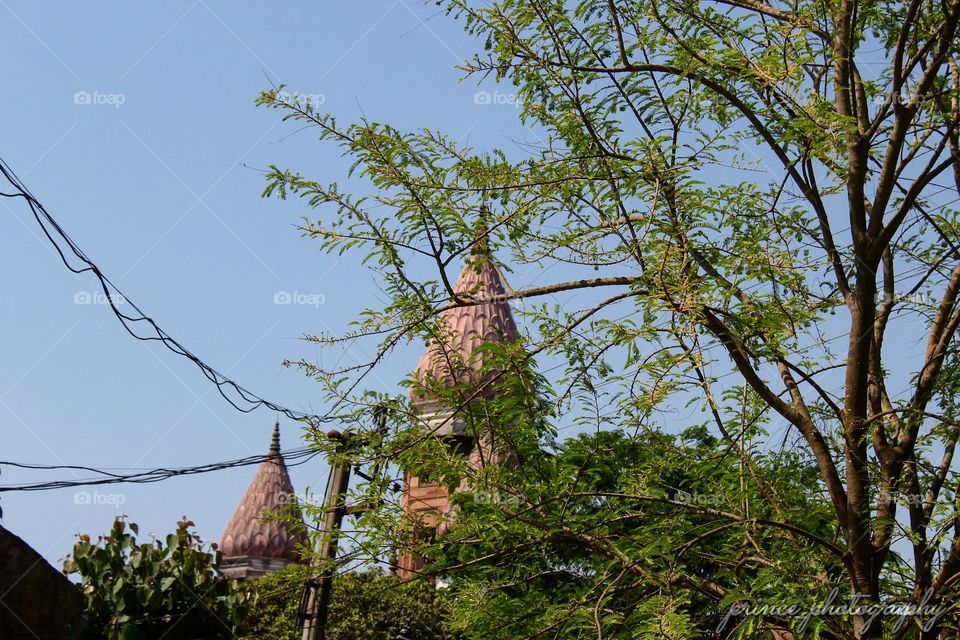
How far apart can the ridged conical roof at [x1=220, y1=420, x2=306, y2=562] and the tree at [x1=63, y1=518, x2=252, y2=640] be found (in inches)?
246

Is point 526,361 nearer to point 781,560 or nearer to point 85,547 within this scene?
point 781,560

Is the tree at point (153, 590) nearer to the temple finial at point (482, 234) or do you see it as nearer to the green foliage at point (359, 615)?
the green foliage at point (359, 615)

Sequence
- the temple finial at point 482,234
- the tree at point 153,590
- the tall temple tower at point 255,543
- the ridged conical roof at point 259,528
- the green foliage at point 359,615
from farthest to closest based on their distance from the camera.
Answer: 1. the ridged conical roof at point 259,528
2. the tall temple tower at point 255,543
3. the green foliage at point 359,615
4. the tree at point 153,590
5. the temple finial at point 482,234

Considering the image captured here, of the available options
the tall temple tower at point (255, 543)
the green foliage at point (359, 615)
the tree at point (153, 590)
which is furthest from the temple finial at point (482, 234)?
the tall temple tower at point (255, 543)

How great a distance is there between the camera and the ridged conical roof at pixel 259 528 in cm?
1645

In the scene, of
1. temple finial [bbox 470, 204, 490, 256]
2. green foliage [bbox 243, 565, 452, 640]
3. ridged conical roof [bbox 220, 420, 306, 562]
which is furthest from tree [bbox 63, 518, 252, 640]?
ridged conical roof [bbox 220, 420, 306, 562]

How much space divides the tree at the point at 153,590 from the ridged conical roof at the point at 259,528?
20.5ft

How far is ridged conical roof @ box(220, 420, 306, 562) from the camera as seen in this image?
648 inches

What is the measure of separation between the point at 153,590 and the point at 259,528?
790cm

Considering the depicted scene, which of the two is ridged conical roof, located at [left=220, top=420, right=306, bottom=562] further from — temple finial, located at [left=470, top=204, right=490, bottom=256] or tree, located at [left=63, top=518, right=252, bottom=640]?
temple finial, located at [left=470, top=204, right=490, bottom=256]

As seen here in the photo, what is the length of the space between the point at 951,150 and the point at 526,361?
2950mm

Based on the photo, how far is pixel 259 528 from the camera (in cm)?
1664

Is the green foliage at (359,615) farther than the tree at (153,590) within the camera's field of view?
Yes

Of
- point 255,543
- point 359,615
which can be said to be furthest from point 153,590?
point 255,543
